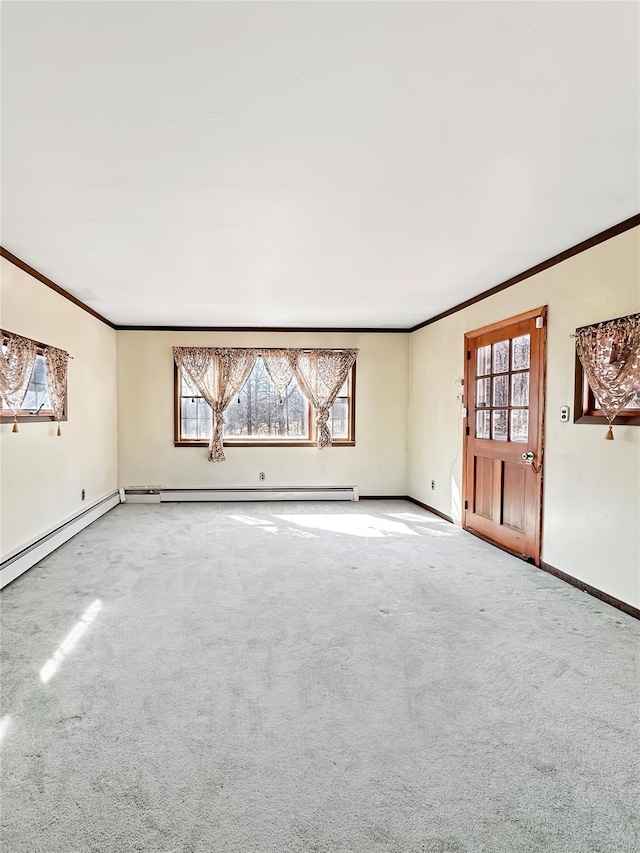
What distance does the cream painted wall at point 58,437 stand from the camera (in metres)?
3.91

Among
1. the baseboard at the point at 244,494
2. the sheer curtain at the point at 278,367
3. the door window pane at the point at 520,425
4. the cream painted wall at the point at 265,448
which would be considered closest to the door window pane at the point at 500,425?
the door window pane at the point at 520,425

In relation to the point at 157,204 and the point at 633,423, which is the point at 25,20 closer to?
the point at 157,204

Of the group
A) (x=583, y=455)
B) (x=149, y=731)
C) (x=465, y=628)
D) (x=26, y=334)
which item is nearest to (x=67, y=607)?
(x=149, y=731)

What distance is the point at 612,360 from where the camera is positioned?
3.30 m

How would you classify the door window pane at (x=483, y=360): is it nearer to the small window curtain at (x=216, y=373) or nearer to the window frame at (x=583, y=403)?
the window frame at (x=583, y=403)

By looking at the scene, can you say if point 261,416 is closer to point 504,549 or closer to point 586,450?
point 504,549

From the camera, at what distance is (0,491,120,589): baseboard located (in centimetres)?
380

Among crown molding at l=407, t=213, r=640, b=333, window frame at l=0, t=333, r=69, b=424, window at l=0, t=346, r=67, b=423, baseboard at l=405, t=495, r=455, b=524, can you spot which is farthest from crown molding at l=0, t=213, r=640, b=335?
baseboard at l=405, t=495, r=455, b=524

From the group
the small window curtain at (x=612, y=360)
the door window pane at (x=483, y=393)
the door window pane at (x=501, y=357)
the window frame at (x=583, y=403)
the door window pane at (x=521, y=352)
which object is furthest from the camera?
the door window pane at (x=483, y=393)

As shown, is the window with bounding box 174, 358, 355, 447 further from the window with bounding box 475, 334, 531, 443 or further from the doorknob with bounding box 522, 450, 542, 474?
the doorknob with bounding box 522, 450, 542, 474

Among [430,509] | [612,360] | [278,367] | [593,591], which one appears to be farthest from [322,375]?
[593,591]

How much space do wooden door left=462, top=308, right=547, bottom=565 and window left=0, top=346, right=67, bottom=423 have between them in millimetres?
4150

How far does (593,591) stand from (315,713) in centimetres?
235

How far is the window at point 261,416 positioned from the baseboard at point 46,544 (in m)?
1.58
